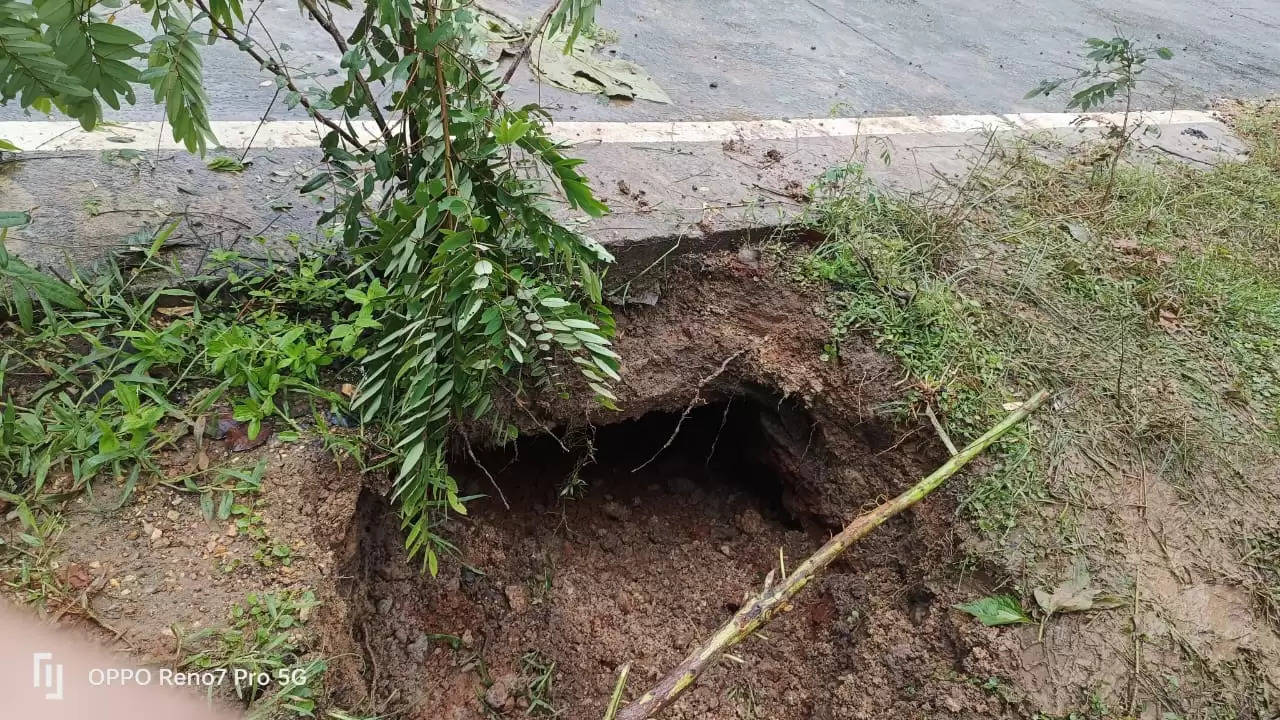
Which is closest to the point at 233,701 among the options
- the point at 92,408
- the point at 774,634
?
the point at 92,408

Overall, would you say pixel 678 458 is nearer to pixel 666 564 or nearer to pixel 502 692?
pixel 666 564

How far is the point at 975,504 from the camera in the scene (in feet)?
7.20

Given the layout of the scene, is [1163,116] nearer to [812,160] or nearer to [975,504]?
[812,160]

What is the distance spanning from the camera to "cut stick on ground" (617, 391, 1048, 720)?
1.72 m

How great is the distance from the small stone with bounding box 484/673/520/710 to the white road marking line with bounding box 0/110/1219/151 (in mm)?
1759

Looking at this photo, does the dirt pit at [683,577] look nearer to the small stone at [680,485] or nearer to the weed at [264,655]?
the small stone at [680,485]

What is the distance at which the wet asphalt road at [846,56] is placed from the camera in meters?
3.36

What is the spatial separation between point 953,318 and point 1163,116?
9.95 ft

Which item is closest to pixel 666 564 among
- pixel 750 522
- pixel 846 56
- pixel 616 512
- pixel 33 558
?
pixel 616 512

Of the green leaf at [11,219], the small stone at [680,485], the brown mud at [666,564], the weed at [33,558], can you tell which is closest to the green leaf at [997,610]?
the brown mud at [666,564]

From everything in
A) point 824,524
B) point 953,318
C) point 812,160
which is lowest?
point 824,524

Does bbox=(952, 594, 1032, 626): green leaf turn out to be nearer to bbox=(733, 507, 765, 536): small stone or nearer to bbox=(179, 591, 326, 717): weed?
bbox=(733, 507, 765, 536): small stone

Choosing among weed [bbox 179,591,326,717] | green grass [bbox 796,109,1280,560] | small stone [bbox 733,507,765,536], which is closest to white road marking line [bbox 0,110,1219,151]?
green grass [bbox 796,109,1280,560]

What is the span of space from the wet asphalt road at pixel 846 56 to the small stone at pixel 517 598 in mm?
1923
